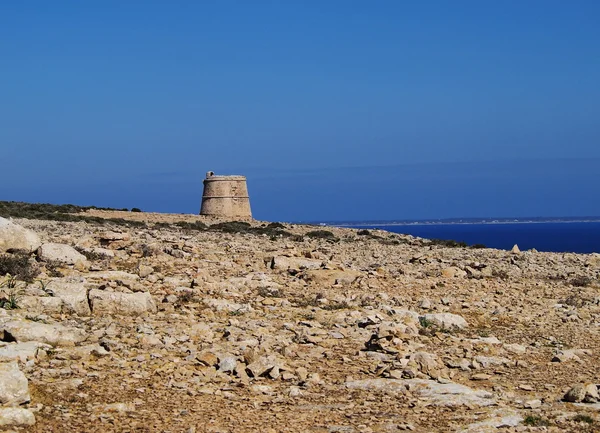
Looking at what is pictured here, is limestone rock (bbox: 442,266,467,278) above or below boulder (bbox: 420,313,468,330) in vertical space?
above

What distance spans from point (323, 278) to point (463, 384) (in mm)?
6106

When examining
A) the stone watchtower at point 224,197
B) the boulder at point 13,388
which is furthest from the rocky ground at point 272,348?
the stone watchtower at point 224,197

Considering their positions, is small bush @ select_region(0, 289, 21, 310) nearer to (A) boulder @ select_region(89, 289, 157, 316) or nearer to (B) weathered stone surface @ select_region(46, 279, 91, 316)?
(B) weathered stone surface @ select_region(46, 279, 91, 316)

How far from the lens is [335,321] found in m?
10.6

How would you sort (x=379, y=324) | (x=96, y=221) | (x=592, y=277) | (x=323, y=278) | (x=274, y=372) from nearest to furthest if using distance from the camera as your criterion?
1. (x=274, y=372)
2. (x=379, y=324)
3. (x=323, y=278)
4. (x=592, y=277)
5. (x=96, y=221)

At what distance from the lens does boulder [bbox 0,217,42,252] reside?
503 inches

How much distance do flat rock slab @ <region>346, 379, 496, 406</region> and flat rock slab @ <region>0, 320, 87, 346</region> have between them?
10.5 ft

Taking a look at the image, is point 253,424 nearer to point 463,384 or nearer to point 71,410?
point 71,410

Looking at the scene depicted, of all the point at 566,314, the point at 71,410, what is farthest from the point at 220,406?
the point at 566,314

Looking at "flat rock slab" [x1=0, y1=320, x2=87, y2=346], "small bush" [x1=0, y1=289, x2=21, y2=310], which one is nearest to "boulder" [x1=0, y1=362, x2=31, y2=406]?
"flat rock slab" [x1=0, y1=320, x2=87, y2=346]

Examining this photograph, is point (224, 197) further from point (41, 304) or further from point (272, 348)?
point (272, 348)

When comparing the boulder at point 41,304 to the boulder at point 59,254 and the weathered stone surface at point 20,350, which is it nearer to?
the weathered stone surface at point 20,350

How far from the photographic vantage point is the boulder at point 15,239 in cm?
1278

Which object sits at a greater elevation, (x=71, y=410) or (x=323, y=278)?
(x=323, y=278)
